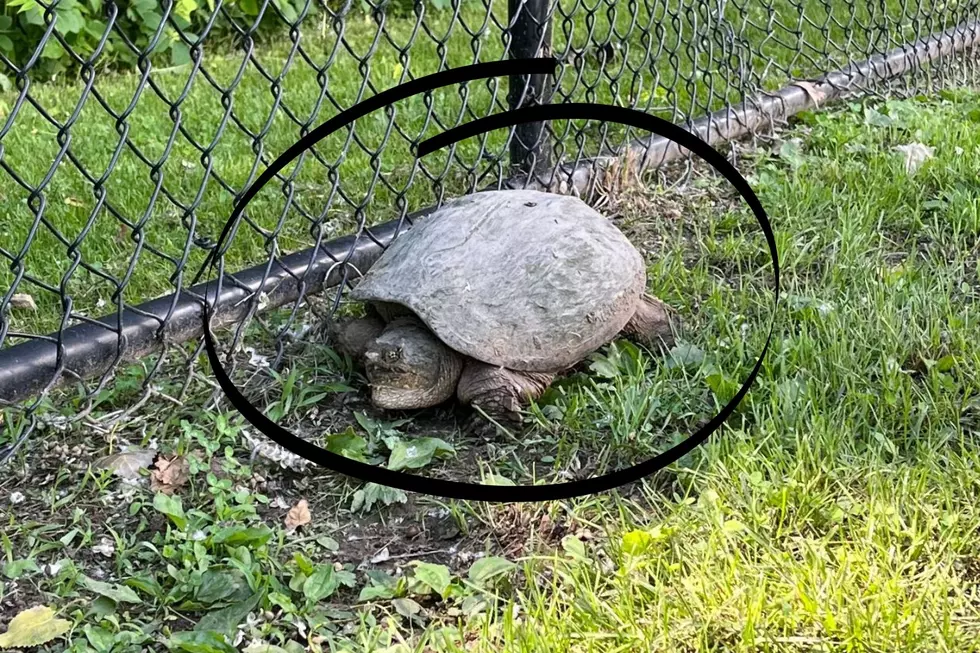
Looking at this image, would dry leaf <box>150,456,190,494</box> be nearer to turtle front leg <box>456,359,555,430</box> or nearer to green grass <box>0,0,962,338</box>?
green grass <box>0,0,962,338</box>

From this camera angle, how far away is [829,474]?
1.82 metres

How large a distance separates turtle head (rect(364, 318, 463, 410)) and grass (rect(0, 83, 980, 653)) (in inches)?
3.0

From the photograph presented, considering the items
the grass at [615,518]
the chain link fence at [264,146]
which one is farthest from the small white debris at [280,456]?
the chain link fence at [264,146]

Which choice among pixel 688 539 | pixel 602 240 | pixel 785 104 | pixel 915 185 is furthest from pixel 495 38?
pixel 688 539

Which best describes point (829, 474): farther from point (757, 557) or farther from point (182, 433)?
point (182, 433)

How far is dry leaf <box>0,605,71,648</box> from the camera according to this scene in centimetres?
159

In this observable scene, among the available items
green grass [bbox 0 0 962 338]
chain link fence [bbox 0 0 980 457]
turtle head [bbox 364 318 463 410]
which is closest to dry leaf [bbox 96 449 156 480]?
chain link fence [bbox 0 0 980 457]

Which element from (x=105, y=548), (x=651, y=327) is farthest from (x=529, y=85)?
(x=105, y=548)

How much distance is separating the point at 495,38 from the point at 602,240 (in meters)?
3.21

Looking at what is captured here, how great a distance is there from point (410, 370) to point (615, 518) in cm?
55

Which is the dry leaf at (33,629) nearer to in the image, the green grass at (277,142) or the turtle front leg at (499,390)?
the green grass at (277,142)

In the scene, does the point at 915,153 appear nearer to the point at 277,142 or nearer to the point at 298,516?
the point at 277,142

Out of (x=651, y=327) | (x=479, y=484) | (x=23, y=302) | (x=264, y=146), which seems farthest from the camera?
(x=264, y=146)

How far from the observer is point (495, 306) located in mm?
2098
